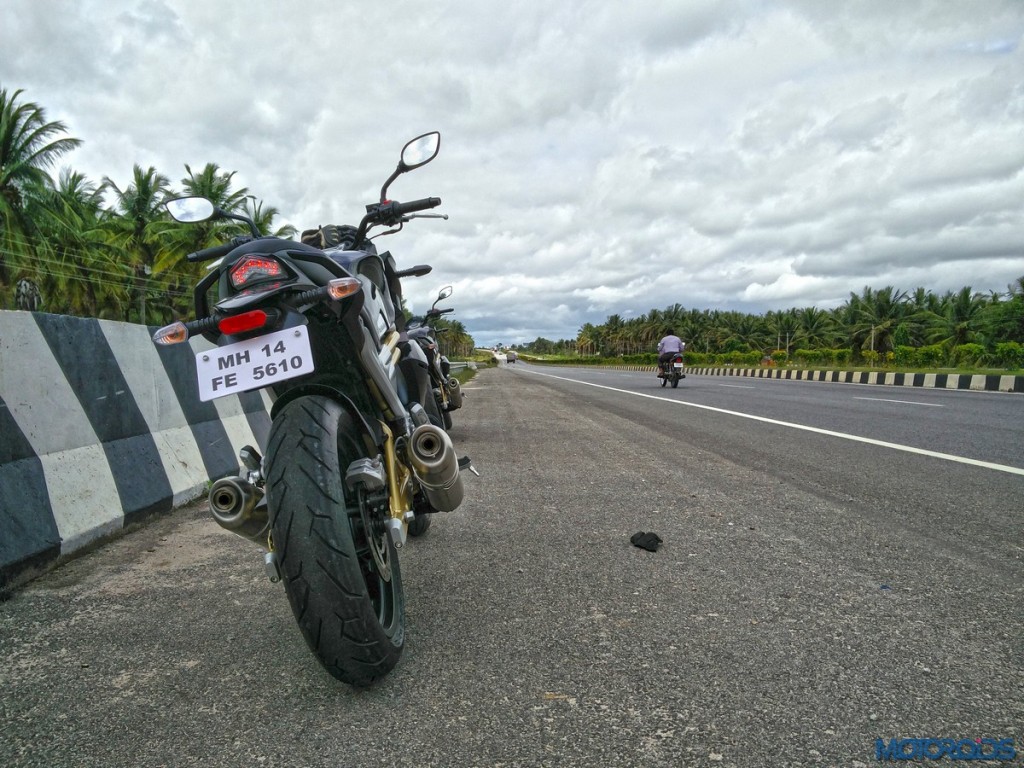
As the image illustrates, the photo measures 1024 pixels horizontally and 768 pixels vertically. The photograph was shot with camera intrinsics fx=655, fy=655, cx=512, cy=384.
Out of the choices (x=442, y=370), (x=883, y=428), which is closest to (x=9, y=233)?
(x=442, y=370)

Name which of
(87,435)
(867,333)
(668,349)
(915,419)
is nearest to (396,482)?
(87,435)

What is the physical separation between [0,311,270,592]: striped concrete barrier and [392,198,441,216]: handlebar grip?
188cm

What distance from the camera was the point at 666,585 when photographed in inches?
104

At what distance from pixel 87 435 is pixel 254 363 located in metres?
1.96

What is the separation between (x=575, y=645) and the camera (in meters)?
2.12

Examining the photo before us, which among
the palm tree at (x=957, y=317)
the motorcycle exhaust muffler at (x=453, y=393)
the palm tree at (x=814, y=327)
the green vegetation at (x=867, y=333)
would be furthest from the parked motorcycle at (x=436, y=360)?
the palm tree at (x=814, y=327)

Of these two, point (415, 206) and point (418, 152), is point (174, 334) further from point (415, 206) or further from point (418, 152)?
point (418, 152)

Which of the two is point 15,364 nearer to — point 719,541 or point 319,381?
point 319,381

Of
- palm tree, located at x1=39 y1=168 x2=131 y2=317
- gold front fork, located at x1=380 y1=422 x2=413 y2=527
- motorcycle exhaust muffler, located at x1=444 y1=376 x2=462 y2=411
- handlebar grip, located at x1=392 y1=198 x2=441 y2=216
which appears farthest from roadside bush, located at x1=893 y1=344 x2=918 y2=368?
palm tree, located at x1=39 y1=168 x2=131 y2=317

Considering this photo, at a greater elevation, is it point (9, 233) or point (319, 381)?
point (9, 233)

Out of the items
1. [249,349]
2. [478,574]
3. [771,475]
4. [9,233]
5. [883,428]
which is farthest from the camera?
[9,233]

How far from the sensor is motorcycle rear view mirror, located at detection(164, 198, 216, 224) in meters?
2.68

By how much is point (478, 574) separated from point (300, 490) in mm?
1223

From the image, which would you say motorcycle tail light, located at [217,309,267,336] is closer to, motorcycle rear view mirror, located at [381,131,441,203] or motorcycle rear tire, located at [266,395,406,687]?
motorcycle rear tire, located at [266,395,406,687]
